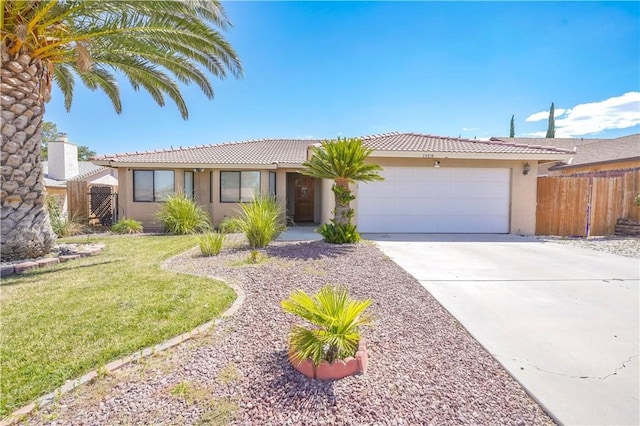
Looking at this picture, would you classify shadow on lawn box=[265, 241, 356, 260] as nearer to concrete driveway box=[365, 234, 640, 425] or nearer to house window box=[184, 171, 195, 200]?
concrete driveway box=[365, 234, 640, 425]

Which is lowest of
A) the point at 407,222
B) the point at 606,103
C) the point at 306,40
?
the point at 407,222

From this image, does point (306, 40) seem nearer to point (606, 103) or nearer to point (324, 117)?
point (324, 117)

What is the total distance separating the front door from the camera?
720 inches

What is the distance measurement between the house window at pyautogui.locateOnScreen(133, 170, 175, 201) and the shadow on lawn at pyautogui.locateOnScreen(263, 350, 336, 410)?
14035 millimetres

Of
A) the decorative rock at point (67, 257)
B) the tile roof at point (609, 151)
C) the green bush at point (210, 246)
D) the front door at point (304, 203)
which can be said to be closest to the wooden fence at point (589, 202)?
the tile roof at point (609, 151)

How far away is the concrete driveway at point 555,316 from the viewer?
2846 millimetres

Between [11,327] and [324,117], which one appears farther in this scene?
[324,117]

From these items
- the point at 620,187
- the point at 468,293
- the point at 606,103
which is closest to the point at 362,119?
the point at 620,187

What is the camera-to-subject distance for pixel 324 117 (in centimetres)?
2042

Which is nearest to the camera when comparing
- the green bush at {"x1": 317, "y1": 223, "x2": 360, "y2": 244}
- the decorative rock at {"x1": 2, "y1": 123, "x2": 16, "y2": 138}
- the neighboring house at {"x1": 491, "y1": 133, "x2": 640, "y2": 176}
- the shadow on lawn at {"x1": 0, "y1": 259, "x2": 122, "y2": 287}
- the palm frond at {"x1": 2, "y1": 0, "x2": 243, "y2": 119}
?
the shadow on lawn at {"x1": 0, "y1": 259, "x2": 122, "y2": 287}

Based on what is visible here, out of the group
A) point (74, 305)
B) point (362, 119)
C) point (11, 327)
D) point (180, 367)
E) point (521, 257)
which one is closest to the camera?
point (180, 367)

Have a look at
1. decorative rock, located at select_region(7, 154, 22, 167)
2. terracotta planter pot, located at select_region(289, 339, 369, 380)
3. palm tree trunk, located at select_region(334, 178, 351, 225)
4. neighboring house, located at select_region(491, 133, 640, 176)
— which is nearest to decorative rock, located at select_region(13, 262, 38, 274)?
decorative rock, located at select_region(7, 154, 22, 167)

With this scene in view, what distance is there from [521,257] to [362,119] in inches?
516

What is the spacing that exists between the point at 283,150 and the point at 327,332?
54.4ft
